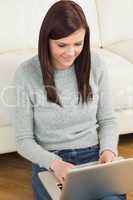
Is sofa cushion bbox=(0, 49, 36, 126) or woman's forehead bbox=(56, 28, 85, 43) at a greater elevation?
woman's forehead bbox=(56, 28, 85, 43)

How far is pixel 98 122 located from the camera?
160 cm

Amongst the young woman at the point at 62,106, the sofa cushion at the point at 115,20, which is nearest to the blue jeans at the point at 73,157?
the young woman at the point at 62,106

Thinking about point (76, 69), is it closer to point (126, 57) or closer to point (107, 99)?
point (107, 99)

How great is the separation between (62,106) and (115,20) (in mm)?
1196

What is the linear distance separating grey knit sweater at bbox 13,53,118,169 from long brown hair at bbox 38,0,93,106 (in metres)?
0.03

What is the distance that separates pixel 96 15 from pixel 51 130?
125 centimetres

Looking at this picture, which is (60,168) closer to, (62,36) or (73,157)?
(73,157)

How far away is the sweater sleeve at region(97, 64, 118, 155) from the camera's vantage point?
1532 millimetres

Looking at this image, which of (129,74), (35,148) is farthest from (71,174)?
(129,74)

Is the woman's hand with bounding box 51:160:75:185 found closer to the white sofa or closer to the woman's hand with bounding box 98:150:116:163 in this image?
the woman's hand with bounding box 98:150:116:163

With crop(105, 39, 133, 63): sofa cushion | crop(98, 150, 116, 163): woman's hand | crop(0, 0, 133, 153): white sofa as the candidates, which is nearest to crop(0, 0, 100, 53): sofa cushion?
crop(0, 0, 133, 153): white sofa

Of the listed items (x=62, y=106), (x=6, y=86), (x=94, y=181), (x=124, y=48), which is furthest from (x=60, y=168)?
(x=124, y=48)

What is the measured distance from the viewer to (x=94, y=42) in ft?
8.35

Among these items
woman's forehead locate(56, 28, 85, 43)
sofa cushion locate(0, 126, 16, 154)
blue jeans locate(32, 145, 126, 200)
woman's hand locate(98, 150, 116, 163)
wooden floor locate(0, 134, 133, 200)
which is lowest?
wooden floor locate(0, 134, 133, 200)
